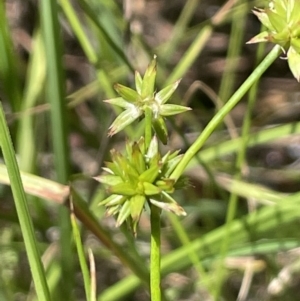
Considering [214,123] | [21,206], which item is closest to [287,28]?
[214,123]

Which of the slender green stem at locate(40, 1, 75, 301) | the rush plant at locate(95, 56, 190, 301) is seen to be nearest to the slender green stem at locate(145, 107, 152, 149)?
the rush plant at locate(95, 56, 190, 301)

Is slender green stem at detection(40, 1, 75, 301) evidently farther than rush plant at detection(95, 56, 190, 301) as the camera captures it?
Yes

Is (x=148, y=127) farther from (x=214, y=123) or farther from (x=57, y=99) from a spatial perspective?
(x=57, y=99)

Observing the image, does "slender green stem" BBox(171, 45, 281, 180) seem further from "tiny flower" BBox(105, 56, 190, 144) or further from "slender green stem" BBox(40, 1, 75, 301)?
"slender green stem" BBox(40, 1, 75, 301)

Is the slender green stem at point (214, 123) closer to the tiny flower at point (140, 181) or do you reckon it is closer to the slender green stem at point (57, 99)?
the tiny flower at point (140, 181)

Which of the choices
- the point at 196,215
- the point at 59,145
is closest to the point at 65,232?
the point at 59,145

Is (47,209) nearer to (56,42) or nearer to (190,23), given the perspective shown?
(56,42)
